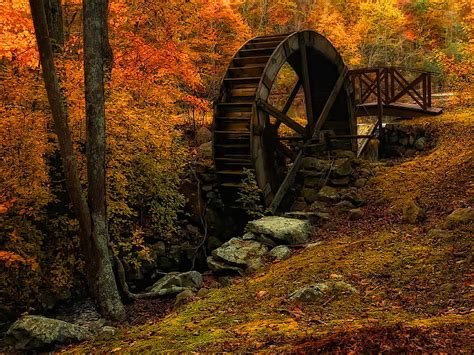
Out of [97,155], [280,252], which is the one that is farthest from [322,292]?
[97,155]

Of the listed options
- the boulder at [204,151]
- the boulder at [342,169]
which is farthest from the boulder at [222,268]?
the boulder at [204,151]

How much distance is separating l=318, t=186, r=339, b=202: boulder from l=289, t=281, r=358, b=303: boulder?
210 inches

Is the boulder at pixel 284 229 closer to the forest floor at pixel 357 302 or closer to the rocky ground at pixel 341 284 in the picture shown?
the rocky ground at pixel 341 284

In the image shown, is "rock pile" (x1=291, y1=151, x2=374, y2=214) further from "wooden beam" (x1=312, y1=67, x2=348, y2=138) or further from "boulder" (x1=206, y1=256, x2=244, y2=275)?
"boulder" (x1=206, y1=256, x2=244, y2=275)

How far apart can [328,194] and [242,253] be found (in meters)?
3.45

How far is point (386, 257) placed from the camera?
→ 5.75 metres

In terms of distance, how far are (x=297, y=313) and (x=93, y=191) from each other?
349cm

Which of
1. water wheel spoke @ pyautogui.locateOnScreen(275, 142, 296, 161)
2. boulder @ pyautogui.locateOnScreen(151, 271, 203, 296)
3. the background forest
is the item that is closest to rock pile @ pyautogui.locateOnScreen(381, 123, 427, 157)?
the background forest

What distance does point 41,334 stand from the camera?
5.14 metres

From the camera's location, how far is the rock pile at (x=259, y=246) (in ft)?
24.3

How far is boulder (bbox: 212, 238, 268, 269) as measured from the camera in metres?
7.36

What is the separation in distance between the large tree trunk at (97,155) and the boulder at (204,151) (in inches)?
253

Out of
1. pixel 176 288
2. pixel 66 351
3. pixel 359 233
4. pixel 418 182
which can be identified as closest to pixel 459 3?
pixel 418 182

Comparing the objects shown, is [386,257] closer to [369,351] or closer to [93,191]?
[369,351]
